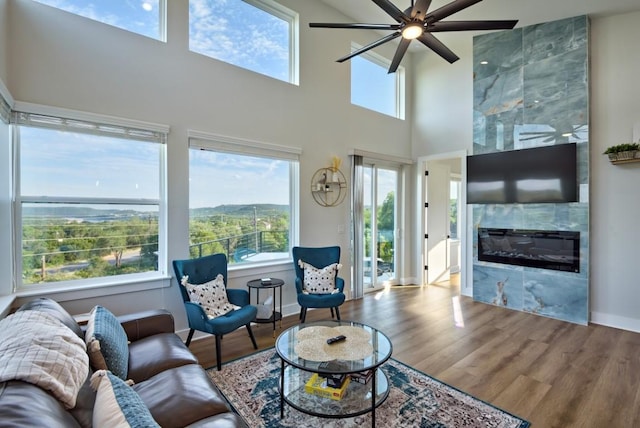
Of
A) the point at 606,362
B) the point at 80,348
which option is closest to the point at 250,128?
the point at 80,348

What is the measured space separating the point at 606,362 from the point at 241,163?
4404 millimetres

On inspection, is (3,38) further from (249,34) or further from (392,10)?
(392,10)

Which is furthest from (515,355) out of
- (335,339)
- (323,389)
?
(323,389)

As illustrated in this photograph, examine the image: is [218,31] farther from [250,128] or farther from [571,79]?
[571,79]

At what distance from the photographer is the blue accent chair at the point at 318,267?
3709mm

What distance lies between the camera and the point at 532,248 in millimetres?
4520

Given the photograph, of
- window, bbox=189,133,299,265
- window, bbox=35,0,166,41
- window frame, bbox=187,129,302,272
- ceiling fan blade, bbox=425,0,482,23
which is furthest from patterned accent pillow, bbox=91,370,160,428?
window, bbox=35,0,166,41

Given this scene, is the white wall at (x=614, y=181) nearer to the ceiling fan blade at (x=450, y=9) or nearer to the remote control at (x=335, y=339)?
the ceiling fan blade at (x=450, y=9)

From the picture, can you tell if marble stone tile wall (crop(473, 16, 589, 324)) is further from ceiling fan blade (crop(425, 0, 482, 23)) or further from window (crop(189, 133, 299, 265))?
window (crop(189, 133, 299, 265))

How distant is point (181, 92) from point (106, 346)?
2691 mm

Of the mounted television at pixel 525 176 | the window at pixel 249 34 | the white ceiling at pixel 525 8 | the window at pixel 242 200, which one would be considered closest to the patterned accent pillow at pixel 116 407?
the window at pixel 242 200

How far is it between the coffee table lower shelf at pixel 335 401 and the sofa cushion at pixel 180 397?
606mm

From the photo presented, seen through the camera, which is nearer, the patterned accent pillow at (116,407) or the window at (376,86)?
the patterned accent pillow at (116,407)

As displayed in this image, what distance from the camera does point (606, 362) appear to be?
299 cm
